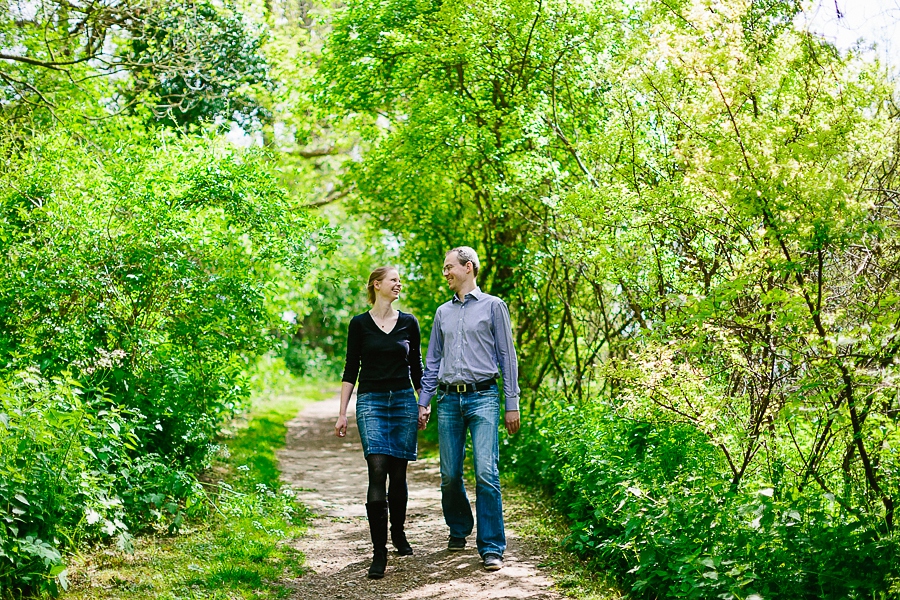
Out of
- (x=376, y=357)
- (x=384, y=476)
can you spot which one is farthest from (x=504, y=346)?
(x=384, y=476)

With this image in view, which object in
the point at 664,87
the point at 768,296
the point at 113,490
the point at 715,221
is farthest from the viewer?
the point at 664,87

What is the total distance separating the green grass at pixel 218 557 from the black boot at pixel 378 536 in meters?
0.61

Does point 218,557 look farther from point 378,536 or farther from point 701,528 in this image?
point 701,528

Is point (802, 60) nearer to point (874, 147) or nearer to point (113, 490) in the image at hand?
point (874, 147)

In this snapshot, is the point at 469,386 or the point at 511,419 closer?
the point at 511,419

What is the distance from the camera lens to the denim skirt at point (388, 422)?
611cm

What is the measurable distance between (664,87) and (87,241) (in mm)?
4931

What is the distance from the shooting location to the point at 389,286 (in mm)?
6250

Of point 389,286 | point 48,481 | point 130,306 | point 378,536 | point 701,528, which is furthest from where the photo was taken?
point 130,306

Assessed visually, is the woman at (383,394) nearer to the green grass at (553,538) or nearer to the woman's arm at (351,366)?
the woman's arm at (351,366)

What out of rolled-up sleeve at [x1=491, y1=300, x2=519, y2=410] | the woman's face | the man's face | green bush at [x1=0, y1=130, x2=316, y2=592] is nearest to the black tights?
rolled-up sleeve at [x1=491, y1=300, x2=519, y2=410]

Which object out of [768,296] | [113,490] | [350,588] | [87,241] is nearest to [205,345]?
[87,241]

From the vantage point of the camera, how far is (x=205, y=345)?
26.8 feet

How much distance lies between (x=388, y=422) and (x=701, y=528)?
2.35 metres
